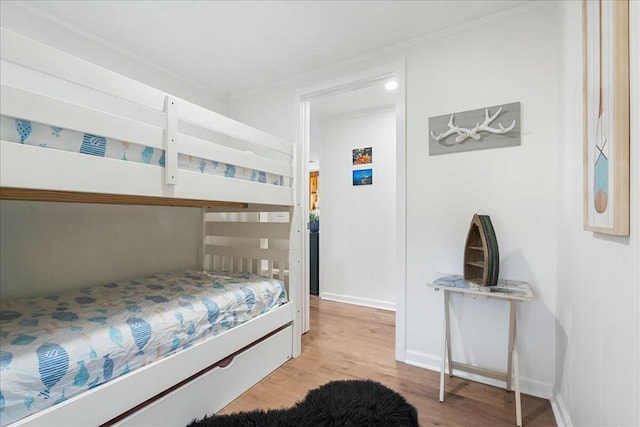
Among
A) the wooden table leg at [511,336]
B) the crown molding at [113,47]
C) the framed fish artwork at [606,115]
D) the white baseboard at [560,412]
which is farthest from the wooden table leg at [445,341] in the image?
the crown molding at [113,47]

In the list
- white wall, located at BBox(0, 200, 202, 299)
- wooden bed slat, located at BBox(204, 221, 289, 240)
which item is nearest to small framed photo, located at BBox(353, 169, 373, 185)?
wooden bed slat, located at BBox(204, 221, 289, 240)

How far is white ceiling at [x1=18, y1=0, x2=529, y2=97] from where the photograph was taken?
177 centimetres

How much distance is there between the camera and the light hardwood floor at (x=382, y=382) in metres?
1.52

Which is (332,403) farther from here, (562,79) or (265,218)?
(562,79)

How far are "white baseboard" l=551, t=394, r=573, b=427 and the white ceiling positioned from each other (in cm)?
228

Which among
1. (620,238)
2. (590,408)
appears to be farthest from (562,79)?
(590,408)

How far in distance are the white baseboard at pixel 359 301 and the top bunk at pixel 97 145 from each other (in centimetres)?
224

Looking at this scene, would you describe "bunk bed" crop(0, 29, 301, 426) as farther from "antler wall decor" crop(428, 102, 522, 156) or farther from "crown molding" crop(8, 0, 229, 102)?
"antler wall decor" crop(428, 102, 522, 156)

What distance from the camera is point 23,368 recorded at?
35.1 inches

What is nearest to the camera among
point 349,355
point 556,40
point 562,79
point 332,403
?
point 332,403

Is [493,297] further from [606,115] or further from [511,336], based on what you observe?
[606,115]

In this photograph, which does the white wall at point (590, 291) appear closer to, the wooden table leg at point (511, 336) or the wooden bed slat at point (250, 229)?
the wooden table leg at point (511, 336)

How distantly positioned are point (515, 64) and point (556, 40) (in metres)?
0.21

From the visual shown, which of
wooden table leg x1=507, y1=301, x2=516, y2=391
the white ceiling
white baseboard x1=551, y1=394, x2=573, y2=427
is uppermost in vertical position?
the white ceiling
